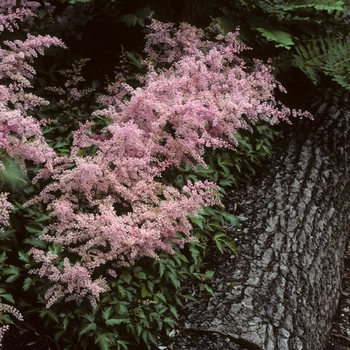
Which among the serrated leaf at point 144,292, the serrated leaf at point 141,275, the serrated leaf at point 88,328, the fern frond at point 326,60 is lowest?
the serrated leaf at point 88,328

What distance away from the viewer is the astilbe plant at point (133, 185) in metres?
2.61

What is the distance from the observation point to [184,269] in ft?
10.5

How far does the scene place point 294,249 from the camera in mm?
3719

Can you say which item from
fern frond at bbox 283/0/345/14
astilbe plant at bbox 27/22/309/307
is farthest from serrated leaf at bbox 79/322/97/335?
fern frond at bbox 283/0/345/14

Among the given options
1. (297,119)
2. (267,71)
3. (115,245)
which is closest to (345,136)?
(297,119)

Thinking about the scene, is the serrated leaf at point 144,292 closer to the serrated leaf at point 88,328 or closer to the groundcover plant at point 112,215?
the groundcover plant at point 112,215

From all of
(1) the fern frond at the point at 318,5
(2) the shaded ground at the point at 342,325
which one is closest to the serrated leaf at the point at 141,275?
(2) the shaded ground at the point at 342,325

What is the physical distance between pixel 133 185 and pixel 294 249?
1570mm

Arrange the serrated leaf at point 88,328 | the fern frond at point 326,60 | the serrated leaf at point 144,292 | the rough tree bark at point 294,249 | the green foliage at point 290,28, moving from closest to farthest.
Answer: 1. the serrated leaf at point 88,328
2. the serrated leaf at point 144,292
3. the rough tree bark at point 294,249
4. the green foliage at point 290,28
5. the fern frond at point 326,60

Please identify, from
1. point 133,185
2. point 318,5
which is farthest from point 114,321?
point 318,5

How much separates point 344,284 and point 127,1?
3.60 metres

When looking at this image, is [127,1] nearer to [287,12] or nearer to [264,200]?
[287,12]

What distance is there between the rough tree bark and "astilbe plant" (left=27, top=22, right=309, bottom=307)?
0.68m

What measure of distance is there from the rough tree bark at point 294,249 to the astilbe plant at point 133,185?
0.68m
